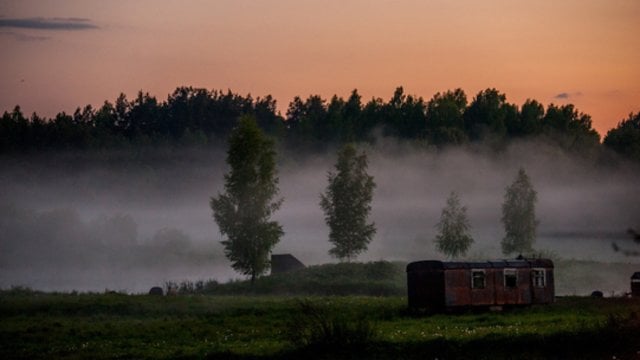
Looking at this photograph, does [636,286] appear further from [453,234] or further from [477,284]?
[453,234]

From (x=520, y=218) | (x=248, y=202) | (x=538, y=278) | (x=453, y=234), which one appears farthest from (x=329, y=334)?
(x=520, y=218)

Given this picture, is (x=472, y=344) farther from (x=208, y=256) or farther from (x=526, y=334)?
(x=208, y=256)

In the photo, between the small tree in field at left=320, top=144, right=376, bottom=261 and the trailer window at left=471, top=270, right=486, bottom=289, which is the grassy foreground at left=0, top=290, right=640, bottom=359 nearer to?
the trailer window at left=471, top=270, right=486, bottom=289

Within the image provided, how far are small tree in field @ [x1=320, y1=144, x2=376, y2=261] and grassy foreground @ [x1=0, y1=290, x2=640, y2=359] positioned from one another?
1885 inches

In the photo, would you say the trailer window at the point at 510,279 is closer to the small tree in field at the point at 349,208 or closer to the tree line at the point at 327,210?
the tree line at the point at 327,210

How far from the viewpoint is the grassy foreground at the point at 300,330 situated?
52.2m

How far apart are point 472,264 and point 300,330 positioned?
2493cm

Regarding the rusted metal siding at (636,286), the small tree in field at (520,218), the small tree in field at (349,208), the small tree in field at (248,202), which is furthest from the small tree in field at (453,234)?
the rusted metal siding at (636,286)

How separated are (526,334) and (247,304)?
24.9 m

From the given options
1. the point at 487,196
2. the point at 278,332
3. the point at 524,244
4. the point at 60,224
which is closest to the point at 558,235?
→ the point at 487,196

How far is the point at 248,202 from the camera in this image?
112 meters

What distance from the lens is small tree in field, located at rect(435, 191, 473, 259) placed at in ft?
433

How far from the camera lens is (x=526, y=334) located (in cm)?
5466

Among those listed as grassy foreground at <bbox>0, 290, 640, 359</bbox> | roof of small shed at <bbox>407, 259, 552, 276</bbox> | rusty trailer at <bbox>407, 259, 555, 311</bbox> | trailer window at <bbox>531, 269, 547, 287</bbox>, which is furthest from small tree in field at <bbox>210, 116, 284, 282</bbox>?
trailer window at <bbox>531, 269, 547, 287</bbox>
